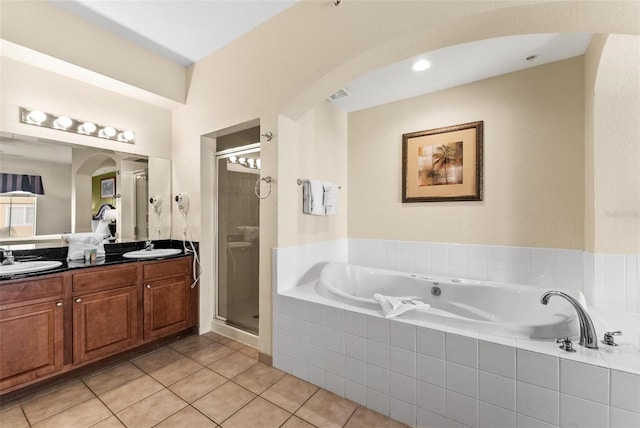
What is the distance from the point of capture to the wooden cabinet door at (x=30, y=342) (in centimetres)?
164

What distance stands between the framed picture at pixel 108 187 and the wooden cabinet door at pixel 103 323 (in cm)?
98

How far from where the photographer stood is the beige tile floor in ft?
5.14

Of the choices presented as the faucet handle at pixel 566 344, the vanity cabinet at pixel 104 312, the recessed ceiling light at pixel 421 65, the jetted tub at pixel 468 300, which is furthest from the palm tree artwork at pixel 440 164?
the vanity cabinet at pixel 104 312

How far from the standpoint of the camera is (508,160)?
7.96ft

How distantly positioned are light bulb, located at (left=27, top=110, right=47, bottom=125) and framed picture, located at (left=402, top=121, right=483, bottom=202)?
324 centimetres

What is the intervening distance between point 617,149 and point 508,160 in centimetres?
67

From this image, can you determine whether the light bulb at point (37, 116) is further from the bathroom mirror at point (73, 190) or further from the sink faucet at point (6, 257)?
the sink faucet at point (6, 257)

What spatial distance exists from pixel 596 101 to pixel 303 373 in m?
2.91

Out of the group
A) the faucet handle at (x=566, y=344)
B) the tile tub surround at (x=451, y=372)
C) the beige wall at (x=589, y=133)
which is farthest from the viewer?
the beige wall at (x=589, y=133)

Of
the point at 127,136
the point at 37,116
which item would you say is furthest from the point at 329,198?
the point at 37,116

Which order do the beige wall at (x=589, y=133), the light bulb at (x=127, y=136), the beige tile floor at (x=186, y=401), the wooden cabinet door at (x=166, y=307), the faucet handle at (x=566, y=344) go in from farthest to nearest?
the light bulb at (x=127, y=136), the wooden cabinet door at (x=166, y=307), the beige wall at (x=589, y=133), the beige tile floor at (x=186, y=401), the faucet handle at (x=566, y=344)

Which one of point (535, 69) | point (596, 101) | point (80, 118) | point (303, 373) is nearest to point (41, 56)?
point (80, 118)

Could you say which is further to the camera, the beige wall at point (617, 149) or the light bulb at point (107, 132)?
the light bulb at point (107, 132)

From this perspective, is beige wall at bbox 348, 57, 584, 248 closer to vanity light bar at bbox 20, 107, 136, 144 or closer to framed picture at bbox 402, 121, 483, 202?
framed picture at bbox 402, 121, 483, 202
